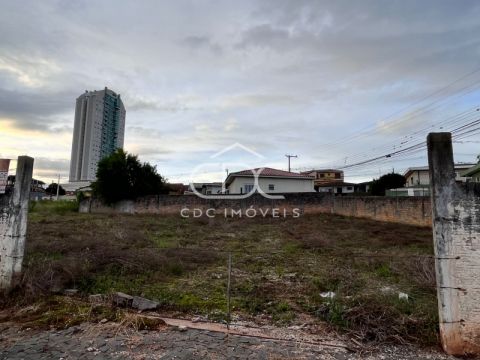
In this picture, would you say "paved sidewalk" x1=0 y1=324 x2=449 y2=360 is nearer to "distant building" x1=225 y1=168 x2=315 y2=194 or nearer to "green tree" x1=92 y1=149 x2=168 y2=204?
"green tree" x1=92 y1=149 x2=168 y2=204

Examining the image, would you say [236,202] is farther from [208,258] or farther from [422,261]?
[422,261]

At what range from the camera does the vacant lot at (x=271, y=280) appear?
12.5 ft

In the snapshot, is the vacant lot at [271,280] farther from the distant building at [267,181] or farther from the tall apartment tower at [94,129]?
the tall apartment tower at [94,129]

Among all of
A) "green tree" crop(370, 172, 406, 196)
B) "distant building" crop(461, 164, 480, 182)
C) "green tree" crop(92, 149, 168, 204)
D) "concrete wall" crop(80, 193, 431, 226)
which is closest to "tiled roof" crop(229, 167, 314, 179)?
"concrete wall" crop(80, 193, 431, 226)

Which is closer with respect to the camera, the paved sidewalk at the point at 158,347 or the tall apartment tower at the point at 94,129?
the paved sidewalk at the point at 158,347

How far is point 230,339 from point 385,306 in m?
1.90

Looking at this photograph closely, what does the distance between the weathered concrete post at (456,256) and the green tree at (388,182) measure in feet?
98.2

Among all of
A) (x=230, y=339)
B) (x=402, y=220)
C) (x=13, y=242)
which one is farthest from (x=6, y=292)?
(x=402, y=220)

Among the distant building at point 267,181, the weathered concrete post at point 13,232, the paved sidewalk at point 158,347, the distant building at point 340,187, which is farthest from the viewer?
the distant building at point 340,187

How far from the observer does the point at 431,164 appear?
10.8 feet

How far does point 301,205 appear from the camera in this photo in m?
18.6

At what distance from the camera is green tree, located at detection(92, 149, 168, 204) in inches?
815

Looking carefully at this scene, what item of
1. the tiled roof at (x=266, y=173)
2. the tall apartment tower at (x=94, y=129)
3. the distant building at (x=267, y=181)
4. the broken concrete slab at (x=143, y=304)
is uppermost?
the tall apartment tower at (x=94, y=129)

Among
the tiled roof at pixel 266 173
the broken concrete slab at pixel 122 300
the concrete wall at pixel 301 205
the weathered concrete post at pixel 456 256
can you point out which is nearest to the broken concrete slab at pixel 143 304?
the broken concrete slab at pixel 122 300
